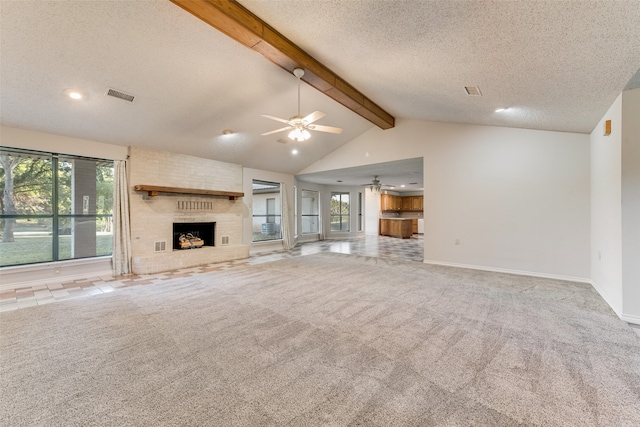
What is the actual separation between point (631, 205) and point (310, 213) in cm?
907

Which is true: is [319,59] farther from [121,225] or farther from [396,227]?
[396,227]

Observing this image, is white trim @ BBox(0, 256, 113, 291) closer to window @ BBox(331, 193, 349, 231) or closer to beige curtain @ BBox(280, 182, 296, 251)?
beige curtain @ BBox(280, 182, 296, 251)

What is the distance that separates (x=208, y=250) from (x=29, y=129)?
3672mm

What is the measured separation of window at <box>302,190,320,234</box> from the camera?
1085cm

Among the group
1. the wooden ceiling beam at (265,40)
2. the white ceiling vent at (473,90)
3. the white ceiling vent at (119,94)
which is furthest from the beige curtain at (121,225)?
the white ceiling vent at (473,90)

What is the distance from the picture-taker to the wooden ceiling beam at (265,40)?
8.05 feet

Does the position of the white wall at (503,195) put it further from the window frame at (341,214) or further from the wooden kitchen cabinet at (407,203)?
the wooden kitchen cabinet at (407,203)

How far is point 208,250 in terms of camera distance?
20.4ft

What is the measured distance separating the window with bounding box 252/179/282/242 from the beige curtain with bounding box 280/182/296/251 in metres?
0.21

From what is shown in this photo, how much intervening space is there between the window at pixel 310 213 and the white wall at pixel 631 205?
8.83 m

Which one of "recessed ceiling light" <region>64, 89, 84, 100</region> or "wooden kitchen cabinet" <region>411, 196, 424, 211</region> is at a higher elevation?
"recessed ceiling light" <region>64, 89, 84, 100</region>

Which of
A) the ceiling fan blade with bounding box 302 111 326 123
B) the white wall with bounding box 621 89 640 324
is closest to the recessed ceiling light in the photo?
the ceiling fan blade with bounding box 302 111 326 123

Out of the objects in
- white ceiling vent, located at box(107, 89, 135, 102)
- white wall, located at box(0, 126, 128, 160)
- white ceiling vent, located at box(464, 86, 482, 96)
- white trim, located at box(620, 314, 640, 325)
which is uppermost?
white ceiling vent, located at box(107, 89, 135, 102)

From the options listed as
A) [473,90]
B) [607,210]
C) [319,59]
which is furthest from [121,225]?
[607,210]
